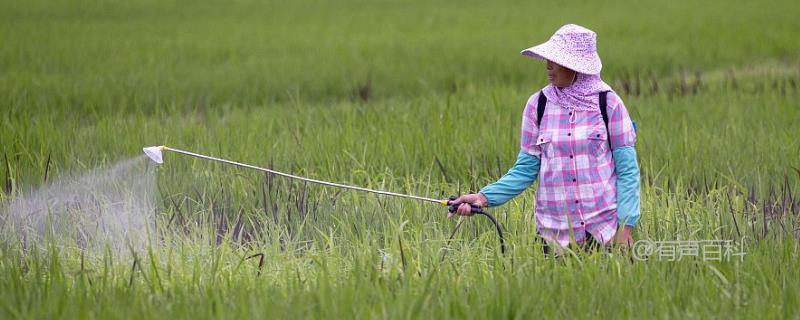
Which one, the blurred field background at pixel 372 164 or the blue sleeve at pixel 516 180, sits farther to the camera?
the blue sleeve at pixel 516 180

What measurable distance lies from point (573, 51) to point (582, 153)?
287mm

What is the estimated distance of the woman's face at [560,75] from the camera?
3.27 m

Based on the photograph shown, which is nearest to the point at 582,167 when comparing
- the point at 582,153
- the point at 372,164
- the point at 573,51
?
the point at 582,153

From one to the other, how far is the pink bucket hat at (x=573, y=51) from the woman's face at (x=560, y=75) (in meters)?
0.05

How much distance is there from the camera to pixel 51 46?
10156mm

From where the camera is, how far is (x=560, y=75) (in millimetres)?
3275

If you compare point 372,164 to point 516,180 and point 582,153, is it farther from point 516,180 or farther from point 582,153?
point 582,153

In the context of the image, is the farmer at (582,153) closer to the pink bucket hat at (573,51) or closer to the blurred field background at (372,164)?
the pink bucket hat at (573,51)

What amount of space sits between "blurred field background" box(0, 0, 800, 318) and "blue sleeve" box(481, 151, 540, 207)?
158 mm

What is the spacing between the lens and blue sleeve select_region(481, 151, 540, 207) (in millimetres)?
3367

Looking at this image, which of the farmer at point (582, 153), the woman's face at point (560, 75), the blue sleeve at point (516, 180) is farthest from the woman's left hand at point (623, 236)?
the woman's face at point (560, 75)

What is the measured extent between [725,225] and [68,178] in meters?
2.62

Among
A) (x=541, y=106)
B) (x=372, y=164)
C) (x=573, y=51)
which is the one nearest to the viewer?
(x=573, y=51)

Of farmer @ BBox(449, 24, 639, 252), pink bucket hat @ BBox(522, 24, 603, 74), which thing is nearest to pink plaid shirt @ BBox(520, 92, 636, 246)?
farmer @ BBox(449, 24, 639, 252)
